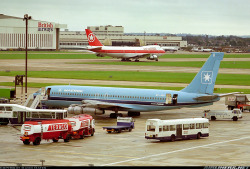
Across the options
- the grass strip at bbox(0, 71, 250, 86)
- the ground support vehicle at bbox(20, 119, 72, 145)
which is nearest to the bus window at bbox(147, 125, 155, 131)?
the ground support vehicle at bbox(20, 119, 72, 145)

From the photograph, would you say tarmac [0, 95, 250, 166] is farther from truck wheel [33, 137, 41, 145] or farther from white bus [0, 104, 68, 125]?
white bus [0, 104, 68, 125]

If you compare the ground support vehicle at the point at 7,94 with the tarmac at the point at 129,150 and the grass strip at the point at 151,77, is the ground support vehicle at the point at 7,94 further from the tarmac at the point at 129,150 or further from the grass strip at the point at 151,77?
the grass strip at the point at 151,77

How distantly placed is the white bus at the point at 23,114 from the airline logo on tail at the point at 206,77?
20.3 metres

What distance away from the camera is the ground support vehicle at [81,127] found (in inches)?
2237

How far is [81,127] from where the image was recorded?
189 ft

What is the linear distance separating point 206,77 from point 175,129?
64.2 ft

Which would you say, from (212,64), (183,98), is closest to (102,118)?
(183,98)

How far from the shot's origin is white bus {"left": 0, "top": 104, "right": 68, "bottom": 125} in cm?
6419

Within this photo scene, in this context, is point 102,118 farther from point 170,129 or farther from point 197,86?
point 170,129

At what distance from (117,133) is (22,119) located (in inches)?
502

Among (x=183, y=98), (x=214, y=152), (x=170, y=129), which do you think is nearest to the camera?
(x=214, y=152)

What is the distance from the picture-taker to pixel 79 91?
7750 cm

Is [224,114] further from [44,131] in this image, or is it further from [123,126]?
[44,131]

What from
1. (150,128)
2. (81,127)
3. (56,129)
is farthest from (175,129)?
(56,129)
